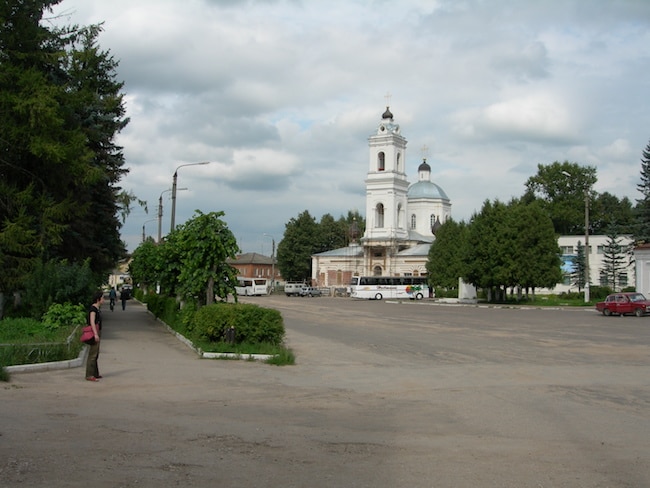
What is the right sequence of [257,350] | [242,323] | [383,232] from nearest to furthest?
[257,350] → [242,323] → [383,232]

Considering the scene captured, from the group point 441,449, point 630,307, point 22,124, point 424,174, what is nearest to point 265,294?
point 424,174

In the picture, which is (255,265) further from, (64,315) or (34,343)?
(34,343)

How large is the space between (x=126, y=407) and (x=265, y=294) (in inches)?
3329

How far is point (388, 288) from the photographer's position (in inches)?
3147

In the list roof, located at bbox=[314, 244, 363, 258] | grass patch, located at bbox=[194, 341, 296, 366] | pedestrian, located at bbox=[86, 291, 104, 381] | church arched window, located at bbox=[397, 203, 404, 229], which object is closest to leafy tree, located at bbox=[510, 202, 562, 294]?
grass patch, located at bbox=[194, 341, 296, 366]

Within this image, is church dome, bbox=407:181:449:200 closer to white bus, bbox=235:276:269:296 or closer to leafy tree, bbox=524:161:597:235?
leafy tree, bbox=524:161:597:235

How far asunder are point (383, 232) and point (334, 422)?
303ft

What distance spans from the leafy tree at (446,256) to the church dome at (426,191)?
2839 cm

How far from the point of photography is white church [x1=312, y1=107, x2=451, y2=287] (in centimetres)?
9956

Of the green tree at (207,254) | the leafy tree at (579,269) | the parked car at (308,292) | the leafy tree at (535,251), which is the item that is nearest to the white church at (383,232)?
the parked car at (308,292)

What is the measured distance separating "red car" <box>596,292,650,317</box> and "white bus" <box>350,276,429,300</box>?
1504 inches

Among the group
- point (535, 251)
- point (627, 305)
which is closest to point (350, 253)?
point (535, 251)

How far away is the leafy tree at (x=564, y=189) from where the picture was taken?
95125 millimetres

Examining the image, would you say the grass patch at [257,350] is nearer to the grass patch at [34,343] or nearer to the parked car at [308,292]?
the grass patch at [34,343]
